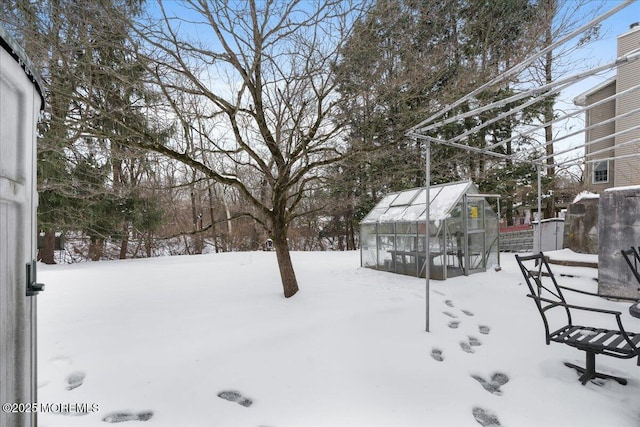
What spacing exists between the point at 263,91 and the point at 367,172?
2.53 m

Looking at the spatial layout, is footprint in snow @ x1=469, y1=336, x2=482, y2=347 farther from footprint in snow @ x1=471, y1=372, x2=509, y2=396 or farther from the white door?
the white door

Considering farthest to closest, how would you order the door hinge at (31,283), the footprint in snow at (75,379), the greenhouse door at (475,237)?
1. the greenhouse door at (475,237)
2. the footprint in snow at (75,379)
3. the door hinge at (31,283)

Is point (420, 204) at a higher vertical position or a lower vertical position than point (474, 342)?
higher

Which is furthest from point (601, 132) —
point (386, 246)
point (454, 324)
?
point (454, 324)

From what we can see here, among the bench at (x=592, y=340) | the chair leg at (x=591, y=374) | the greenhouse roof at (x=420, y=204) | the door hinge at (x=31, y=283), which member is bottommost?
the chair leg at (x=591, y=374)

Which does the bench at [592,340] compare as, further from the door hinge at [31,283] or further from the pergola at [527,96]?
the door hinge at [31,283]

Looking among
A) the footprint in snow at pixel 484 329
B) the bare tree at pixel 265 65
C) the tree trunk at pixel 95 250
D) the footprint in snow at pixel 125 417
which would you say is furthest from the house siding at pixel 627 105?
the tree trunk at pixel 95 250

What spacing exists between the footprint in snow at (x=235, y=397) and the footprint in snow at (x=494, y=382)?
203cm

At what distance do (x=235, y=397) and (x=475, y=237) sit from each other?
620 cm

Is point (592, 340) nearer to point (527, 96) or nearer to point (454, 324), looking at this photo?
point (454, 324)

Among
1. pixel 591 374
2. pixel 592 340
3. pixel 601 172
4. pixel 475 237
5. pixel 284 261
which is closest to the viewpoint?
pixel 592 340

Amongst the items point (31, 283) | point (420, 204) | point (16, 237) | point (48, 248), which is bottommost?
point (48, 248)

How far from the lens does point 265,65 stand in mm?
4574

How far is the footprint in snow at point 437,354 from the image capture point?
3.42 metres
